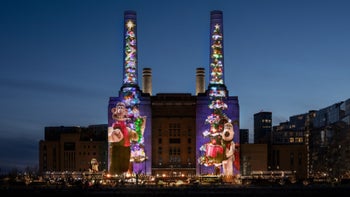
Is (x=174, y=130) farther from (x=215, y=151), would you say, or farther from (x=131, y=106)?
(x=215, y=151)

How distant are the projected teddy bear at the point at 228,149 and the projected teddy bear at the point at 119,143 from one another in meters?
21.4

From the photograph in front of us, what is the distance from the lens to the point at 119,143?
538 ft

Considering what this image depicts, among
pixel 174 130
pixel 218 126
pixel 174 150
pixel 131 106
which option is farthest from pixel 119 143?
pixel 174 150

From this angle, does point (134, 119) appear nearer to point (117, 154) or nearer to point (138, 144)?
point (138, 144)

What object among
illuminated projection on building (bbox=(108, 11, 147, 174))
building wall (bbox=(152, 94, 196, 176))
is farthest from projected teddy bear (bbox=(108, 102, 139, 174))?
building wall (bbox=(152, 94, 196, 176))

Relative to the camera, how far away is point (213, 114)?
183 metres

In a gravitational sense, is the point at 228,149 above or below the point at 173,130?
below

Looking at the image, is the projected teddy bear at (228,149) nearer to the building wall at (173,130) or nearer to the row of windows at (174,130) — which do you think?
the building wall at (173,130)

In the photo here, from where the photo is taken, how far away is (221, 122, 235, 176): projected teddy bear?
173875mm

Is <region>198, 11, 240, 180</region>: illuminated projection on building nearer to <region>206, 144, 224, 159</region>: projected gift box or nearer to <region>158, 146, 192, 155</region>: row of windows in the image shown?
<region>206, 144, 224, 159</region>: projected gift box

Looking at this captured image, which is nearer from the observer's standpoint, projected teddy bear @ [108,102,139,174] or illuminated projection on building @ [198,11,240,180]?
projected teddy bear @ [108,102,139,174]

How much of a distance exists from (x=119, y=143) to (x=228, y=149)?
25.4 meters

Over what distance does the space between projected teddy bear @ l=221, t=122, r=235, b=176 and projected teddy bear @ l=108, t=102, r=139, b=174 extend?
842 inches

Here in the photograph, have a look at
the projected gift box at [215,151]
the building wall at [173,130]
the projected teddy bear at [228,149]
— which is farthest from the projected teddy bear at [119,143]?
the building wall at [173,130]
